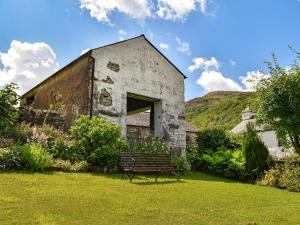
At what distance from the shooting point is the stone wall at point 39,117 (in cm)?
1512

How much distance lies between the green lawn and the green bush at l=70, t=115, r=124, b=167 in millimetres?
2594

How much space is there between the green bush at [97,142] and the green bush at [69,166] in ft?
1.93

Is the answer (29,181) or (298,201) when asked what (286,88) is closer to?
(298,201)

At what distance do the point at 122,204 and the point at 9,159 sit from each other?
506 cm

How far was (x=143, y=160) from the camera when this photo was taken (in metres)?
11.9

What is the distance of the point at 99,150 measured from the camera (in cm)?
1264

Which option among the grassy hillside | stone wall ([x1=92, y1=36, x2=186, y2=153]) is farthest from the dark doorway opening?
the grassy hillside

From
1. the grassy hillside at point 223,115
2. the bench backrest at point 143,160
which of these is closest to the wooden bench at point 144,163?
the bench backrest at point 143,160

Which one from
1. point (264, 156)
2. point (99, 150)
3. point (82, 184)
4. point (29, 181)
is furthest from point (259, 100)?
point (29, 181)

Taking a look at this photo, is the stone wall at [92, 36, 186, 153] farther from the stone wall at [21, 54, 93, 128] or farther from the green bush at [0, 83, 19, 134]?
the green bush at [0, 83, 19, 134]

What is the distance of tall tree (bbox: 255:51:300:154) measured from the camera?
14.2 metres

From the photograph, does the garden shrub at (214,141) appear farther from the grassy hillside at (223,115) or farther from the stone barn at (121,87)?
the grassy hillside at (223,115)

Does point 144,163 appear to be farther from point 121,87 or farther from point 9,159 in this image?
point 121,87

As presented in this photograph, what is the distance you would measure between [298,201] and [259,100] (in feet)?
21.1
